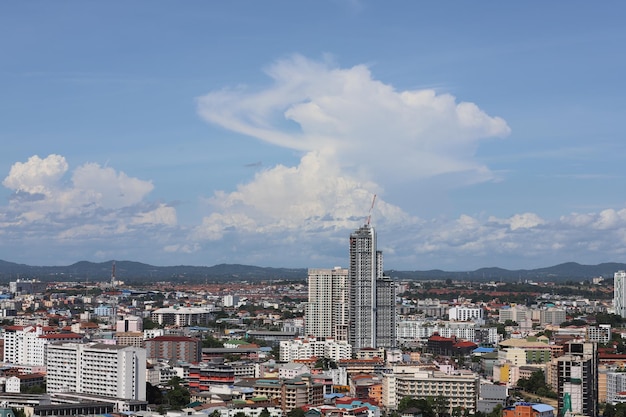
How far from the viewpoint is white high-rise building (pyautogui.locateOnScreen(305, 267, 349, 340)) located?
55.2 metres

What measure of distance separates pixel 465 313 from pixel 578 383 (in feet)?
150

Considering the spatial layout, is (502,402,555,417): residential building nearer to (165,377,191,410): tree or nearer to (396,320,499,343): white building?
(165,377,191,410): tree

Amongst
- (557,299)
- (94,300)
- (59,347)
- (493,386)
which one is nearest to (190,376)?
(59,347)

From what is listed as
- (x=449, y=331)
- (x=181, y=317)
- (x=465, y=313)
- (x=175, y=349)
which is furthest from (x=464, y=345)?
(x=181, y=317)

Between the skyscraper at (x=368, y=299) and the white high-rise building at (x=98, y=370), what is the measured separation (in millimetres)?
Answer: 16478

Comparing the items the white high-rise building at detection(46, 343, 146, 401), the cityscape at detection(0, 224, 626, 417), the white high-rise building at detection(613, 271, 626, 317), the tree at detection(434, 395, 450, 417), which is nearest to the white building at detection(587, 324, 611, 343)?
the cityscape at detection(0, 224, 626, 417)

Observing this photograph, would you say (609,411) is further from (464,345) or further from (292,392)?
(464,345)

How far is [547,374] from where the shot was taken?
134 ft

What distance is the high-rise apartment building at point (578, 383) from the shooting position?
31688 millimetres

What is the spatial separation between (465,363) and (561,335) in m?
8.60

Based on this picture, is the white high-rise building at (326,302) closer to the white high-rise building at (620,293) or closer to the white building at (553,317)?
the white building at (553,317)

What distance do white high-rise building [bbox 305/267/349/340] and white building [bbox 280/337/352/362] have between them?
483 centimetres

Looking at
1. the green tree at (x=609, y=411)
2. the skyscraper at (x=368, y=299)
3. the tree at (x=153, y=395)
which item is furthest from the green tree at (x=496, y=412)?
the skyscraper at (x=368, y=299)

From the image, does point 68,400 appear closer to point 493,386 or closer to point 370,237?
point 493,386
